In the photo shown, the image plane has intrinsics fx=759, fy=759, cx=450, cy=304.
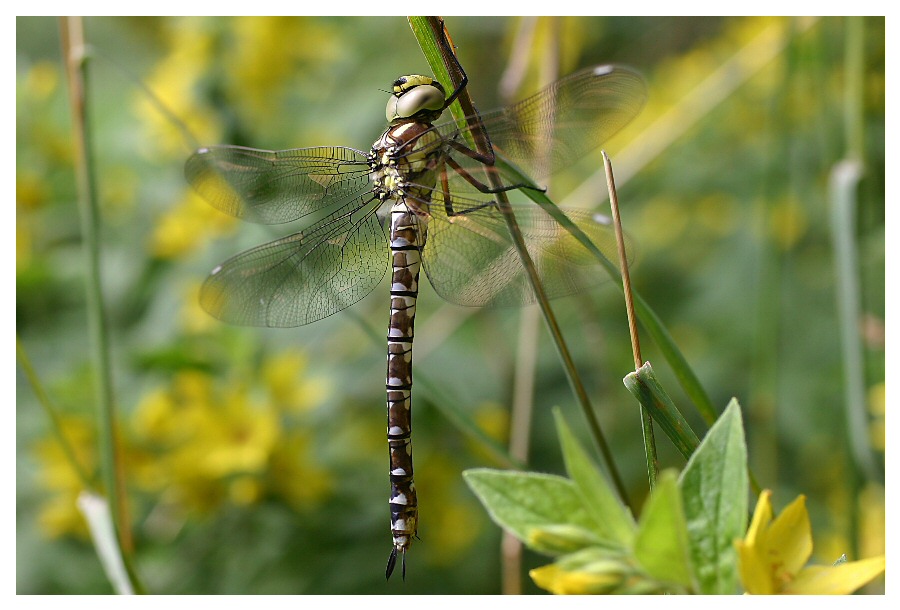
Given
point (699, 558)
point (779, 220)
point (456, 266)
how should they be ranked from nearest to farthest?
1. point (699, 558)
2. point (456, 266)
3. point (779, 220)

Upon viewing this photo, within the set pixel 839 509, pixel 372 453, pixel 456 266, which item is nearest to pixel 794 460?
pixel 839 509

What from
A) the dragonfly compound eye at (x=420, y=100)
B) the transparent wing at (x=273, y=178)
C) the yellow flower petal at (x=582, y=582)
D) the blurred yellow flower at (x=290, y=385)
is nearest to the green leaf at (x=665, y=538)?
the yellow flower petal at (x=582, y=582)

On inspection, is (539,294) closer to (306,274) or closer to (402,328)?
(402,328)

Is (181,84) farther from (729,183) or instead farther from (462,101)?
(729,183)

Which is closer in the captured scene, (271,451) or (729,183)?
(271,451)

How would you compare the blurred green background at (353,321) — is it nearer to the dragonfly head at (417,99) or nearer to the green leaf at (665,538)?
the dragonfly head at (417,99)

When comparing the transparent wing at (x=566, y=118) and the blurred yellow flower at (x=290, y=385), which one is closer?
the transparent wing at (x=566, y=118)

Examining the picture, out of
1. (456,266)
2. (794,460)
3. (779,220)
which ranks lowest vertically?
(794,460)
